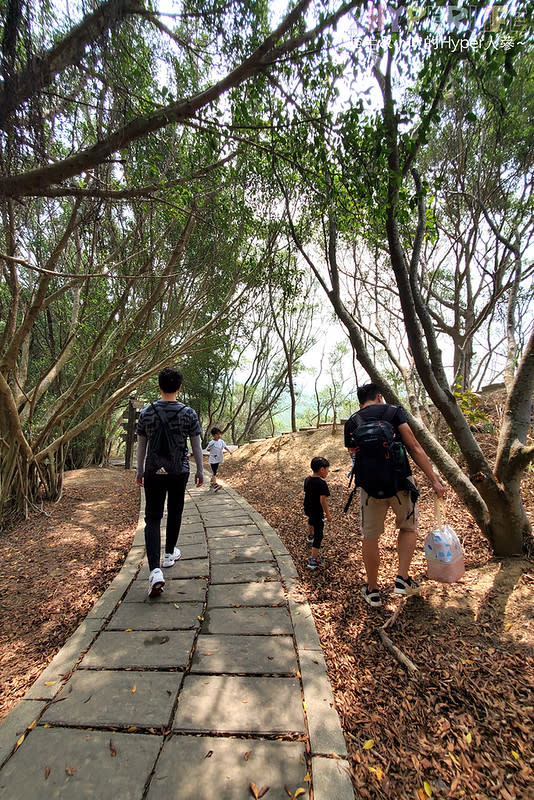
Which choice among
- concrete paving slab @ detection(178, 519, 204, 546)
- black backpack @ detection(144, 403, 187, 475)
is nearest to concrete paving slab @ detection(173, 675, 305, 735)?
black backpack @ detection(144, 403, 187, 475)

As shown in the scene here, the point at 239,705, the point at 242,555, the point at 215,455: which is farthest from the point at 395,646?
the point at 215,455

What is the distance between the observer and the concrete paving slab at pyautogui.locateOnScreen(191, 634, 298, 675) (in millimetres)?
2047

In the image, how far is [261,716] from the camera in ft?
5.64

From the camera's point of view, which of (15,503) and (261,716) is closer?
(261,716)

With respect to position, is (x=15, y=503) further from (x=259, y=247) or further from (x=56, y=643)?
(x=259, y=247)

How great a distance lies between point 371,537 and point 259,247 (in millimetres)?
9271

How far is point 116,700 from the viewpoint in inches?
70.9

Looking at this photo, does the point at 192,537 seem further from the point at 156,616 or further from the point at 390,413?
the point at 390,413

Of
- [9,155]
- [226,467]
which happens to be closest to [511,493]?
[9,155]

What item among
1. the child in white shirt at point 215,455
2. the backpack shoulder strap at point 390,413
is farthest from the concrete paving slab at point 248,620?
the child in white shirt at point 215,455

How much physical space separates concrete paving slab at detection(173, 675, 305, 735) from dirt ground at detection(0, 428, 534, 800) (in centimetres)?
27

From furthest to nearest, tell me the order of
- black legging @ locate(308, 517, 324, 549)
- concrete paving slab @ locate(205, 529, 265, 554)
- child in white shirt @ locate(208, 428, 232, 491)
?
child in white shirt @ locate(208, 428, 232, 491), concrete paving slab @ locate(205, 529, 265, 554), black legging @ locate(308, 517, 324, 549)

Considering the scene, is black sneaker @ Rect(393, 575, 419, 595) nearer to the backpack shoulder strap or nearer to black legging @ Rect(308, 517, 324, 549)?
black legging @ Rect(308, 517, 324, 549)

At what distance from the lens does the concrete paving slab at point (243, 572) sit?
3.19 meters
